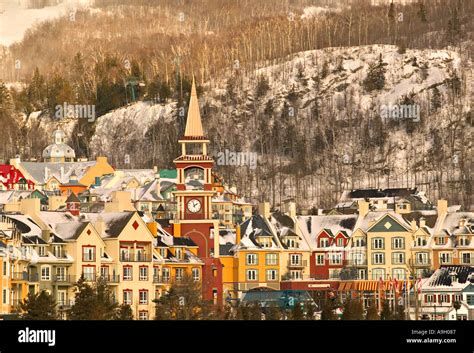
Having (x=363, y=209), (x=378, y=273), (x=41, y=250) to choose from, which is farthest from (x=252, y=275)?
(x=41, y=250)

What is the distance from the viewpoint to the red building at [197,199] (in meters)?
56.5

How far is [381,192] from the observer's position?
70000 millimetres

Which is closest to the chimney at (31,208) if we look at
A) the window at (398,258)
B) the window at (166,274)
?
the window at (166,274)

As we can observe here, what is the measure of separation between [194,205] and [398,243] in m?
8.58

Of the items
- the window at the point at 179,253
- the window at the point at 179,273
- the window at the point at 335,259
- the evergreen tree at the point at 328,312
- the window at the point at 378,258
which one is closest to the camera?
the evergreen tree at the point at 328,312

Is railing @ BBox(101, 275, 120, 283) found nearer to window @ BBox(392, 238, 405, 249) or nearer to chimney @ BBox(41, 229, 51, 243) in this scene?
chimney @ BBox(41, 229, 51, 243)

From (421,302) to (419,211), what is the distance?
11709 millimetres

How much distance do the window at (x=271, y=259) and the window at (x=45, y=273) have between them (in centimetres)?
1328

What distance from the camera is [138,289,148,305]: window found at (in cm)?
4831

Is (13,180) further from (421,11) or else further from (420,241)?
(420,241)

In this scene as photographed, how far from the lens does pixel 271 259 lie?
195ft

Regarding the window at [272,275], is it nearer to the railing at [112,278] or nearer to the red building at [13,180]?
the railing at [112,278]
